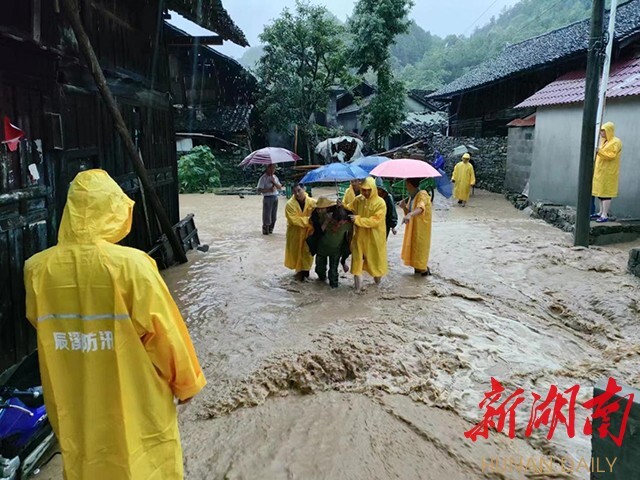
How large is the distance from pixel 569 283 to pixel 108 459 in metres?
6.35

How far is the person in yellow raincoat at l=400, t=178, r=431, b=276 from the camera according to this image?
6895mm

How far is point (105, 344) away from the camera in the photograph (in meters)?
2.21

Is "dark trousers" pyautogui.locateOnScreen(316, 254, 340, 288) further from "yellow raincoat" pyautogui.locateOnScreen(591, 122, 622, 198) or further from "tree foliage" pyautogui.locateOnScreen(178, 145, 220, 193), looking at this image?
"tree foliage" pyautogui.locateOnScreen(178, 145, 220, 193)

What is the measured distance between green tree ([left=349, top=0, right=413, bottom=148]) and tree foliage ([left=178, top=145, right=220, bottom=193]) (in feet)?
24.5

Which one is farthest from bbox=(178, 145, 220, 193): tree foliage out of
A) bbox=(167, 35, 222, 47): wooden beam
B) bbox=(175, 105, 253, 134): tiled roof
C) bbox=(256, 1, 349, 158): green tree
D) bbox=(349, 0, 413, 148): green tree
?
bbox=(167, 35, 222, 47): wooden beam

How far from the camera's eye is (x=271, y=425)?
Answer: 3518mm

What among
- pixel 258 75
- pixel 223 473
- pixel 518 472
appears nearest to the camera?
pixel 518 472

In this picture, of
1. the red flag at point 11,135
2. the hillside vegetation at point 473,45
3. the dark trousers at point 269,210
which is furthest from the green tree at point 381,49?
the red flag at point 11,135

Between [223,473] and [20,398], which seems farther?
[20,398]

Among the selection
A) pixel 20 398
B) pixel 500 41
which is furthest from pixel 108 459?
pixel 500 41

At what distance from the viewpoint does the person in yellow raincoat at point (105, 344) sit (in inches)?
84.4

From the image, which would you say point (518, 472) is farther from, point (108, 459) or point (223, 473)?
point (108, 459)

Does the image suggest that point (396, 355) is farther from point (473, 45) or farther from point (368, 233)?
point (473, 45)

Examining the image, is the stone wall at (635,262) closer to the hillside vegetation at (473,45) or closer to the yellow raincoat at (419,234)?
the yellow raincoat at (419,234)
